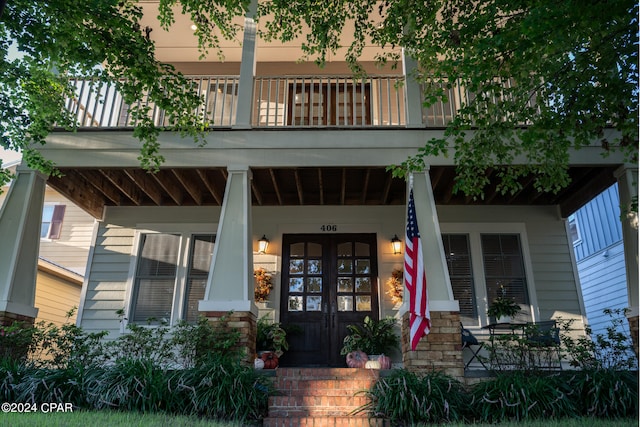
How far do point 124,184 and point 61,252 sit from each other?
172 inches

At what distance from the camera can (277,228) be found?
819 centimetres

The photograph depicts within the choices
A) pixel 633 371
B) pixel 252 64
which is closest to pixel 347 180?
pixel 252 64

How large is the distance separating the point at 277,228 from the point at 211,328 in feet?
9.55

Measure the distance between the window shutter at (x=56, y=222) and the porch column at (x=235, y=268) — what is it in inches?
259

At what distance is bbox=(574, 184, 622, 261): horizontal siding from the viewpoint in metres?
10.8

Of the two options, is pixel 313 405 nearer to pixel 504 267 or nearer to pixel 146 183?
pixel 504 267

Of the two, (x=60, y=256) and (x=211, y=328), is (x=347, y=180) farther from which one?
(x=60, y=256)

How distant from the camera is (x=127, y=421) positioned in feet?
12.9

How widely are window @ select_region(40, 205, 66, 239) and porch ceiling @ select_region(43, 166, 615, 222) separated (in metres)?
3.40

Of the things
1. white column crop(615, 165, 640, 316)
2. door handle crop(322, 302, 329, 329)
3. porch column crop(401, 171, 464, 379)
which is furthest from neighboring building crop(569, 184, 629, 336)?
door handle crop(322, 302, 329, 329)

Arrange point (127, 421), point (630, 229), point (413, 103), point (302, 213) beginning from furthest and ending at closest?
point (302, 213) → point (413, 103) → point (630, 229) → point (127, 421)

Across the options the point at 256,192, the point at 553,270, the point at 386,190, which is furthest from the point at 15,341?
the point at 553,270

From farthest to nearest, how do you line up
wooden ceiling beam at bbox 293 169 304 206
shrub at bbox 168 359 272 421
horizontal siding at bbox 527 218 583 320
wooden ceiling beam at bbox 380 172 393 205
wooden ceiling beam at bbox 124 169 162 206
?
1. horizontal siding at bbox 527 218 583 320
2. wooden ceiling beam at bbox 380 172 393 205
3. wooden ceiling beam at bbox 124 169 162 206
4. wooden ceiling beam at bbox 293 169 304 206
5. shrub at bbox 168 359 272 421

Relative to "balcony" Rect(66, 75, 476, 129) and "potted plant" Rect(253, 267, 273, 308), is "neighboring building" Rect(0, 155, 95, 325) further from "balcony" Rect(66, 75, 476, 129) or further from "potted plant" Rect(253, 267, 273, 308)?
"potted plant" Rect(253, 267, 273, 308)
